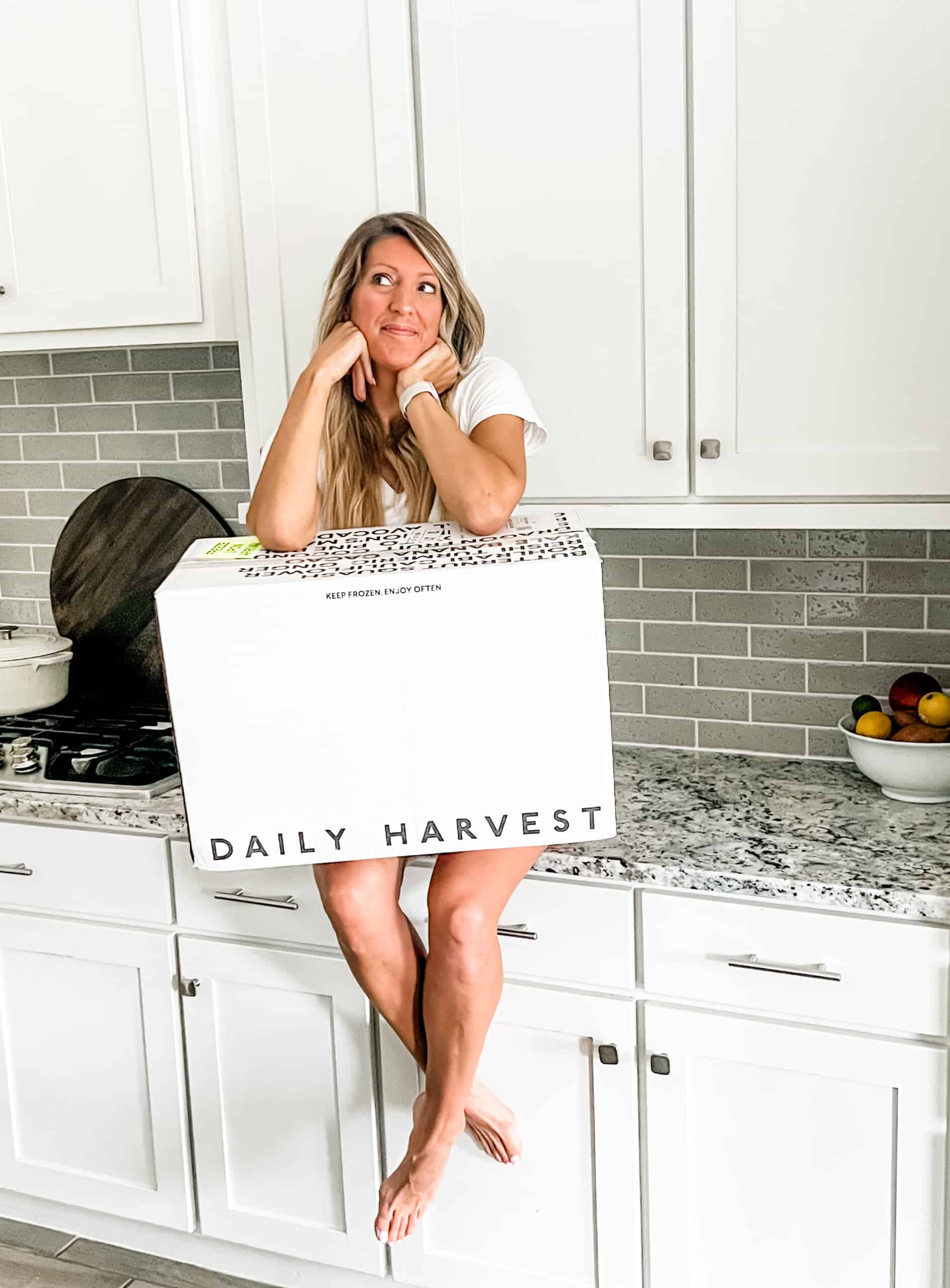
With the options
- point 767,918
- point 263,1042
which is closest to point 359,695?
point 767,918

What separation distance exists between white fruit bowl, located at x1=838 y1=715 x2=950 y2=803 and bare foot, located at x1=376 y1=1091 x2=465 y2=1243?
85cm

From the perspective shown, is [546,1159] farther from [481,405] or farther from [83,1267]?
[481,405]

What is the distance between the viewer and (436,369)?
6.11 feet

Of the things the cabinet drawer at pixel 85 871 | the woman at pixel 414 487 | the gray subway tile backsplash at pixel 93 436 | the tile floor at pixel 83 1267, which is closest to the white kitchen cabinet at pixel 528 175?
the woman at pixel 414 487

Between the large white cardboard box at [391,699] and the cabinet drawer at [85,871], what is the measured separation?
558 millimetres

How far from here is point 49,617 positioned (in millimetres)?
2918

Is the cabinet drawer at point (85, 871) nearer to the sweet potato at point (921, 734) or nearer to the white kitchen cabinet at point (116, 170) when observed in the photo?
the white kitchen cabinet at point (116, 170)

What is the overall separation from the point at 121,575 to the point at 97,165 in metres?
0.91

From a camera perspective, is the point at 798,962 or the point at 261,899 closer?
the point at 798,962

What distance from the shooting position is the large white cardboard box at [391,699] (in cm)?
152

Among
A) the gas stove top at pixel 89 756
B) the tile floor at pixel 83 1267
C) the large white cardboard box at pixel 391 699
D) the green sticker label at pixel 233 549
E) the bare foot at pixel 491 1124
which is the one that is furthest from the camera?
the tile floor at pixel 83 1267

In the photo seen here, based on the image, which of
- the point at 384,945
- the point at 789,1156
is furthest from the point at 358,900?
the point at 789,1156

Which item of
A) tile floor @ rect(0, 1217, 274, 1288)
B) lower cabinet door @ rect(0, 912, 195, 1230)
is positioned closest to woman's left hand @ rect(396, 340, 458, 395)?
lower cabinet door @ rect(0, 912, 195, 1230)

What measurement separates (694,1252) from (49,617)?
1913 mm
